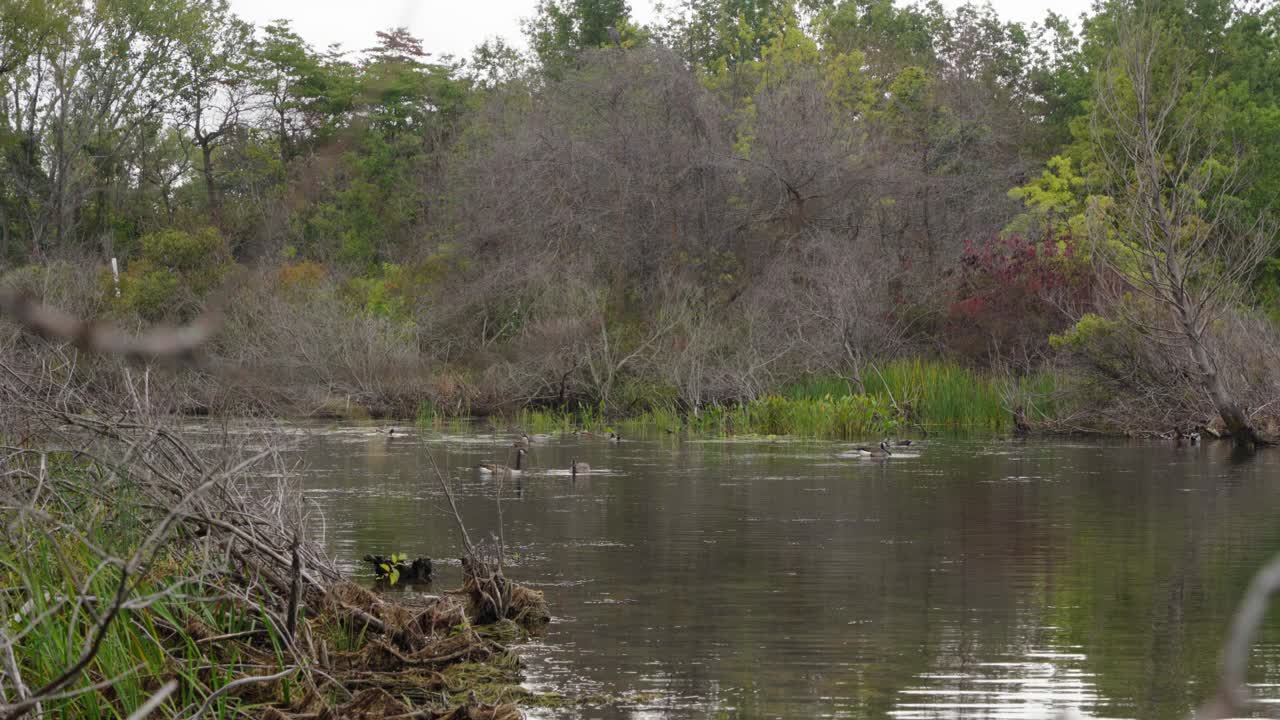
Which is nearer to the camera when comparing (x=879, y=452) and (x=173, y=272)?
(x=173, y=272)

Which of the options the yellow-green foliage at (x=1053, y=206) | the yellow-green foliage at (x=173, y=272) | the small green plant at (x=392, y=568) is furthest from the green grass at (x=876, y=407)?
the small green plant at (x=392, y=568)

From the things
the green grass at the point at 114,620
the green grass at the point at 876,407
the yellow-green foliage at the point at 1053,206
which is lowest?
the green grass at the point at 114,620

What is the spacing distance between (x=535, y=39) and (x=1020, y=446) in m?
32.3

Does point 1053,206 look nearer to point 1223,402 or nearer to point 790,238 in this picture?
point 790,238

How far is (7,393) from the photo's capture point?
8281 mm

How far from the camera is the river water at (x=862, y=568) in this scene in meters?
9.52

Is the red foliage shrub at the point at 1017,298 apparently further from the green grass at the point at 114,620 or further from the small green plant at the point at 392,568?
the green grass at the point at 114,620

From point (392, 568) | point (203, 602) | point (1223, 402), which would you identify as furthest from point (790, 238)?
point (203, 602)

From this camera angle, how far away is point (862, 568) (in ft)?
47.2

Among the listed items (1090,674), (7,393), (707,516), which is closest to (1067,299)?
(707,516)

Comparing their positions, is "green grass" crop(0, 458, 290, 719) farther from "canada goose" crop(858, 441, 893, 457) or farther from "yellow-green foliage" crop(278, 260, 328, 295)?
"yellow-green foliage" crop(278, 260, 328, 295)

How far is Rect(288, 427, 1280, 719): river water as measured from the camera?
9.52 meters

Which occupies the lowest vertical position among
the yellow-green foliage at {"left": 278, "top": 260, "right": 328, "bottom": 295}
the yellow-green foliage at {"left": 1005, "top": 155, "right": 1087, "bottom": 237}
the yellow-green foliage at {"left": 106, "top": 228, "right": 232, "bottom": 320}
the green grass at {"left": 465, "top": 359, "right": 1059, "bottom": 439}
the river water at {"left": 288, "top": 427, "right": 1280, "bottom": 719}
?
the river water at {"left": 288, "top": 427, "right": 1280, "bottom": 719}

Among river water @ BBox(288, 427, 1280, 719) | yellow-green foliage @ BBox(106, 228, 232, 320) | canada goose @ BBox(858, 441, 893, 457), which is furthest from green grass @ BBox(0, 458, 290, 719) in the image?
canada goose @ BBox(858, 441, 893, 457)
